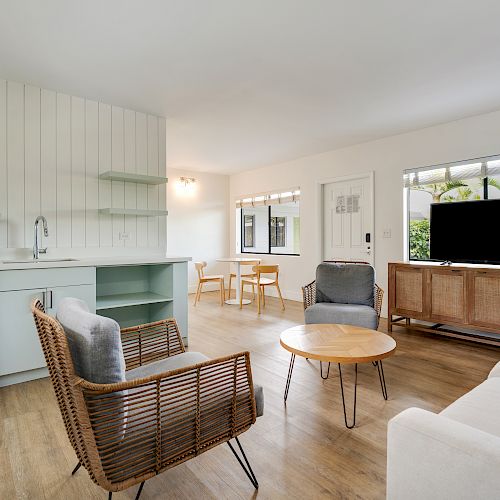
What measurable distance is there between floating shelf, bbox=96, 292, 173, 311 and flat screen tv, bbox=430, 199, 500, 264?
3.00 meters

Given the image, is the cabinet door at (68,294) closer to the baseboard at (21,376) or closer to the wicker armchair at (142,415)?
the baseboard at (21,376)

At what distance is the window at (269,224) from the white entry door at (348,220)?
722mm

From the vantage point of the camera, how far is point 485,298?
3.44m

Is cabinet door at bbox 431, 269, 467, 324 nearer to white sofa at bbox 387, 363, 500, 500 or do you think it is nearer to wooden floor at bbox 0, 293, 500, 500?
wooden floor at bbox 0, 293, 500, 500

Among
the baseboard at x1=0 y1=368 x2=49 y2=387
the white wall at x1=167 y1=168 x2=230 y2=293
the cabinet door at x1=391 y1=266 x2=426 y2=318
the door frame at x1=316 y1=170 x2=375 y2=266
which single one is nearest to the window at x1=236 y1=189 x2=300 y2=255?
the white wall at x1=167 y1=168 x2=230 y2=293

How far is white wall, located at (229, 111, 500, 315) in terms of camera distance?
157 inches

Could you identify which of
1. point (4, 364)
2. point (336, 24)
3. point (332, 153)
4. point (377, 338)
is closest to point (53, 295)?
point (4, 364)

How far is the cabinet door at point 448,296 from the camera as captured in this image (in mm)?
3607

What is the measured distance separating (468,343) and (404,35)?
9.86 feet

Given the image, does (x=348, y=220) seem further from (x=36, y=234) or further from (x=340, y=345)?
(x=36, y=234)

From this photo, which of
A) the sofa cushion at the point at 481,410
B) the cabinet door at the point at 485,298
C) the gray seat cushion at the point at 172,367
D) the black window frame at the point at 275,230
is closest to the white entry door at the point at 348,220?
the black window frame at the point at 275,230

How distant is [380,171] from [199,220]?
362 cm

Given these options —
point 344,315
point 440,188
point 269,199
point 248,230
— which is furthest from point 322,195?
point 344,315

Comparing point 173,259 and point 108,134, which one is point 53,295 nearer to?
point 173,259
